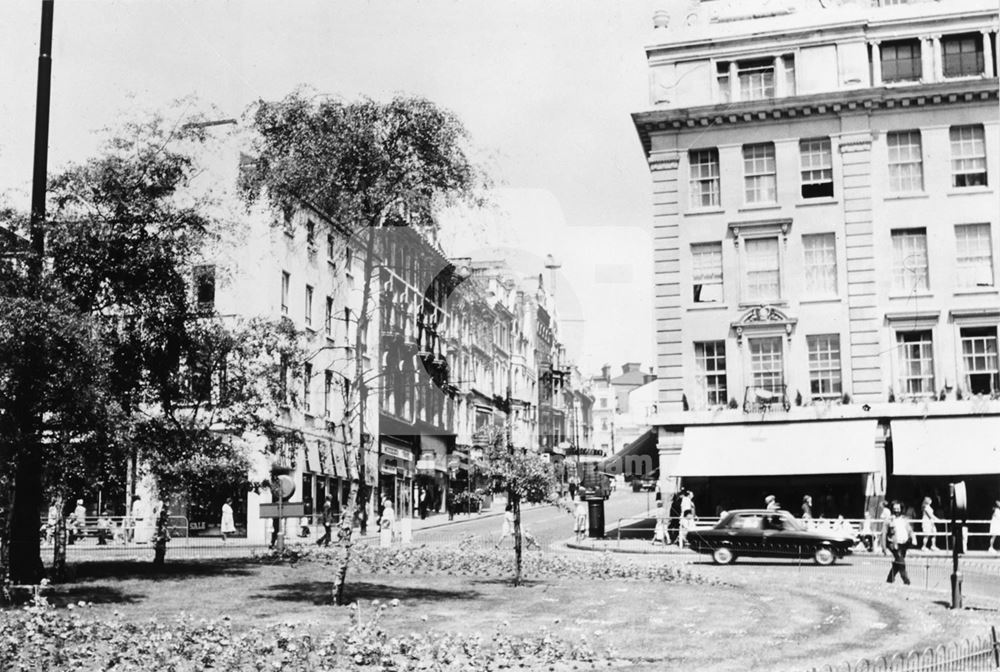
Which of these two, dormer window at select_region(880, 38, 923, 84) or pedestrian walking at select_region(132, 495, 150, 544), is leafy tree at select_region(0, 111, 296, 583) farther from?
dormer window at select_region(880, 38, 923, 84)

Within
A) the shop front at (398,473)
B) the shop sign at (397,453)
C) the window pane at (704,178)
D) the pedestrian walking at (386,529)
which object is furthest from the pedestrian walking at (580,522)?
the shop sign at (397,453)

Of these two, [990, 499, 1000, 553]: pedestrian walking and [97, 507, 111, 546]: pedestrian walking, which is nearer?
[990, 499, 1000, 553]: pedestrian walking

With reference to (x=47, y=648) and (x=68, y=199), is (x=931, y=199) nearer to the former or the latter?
(x=68, y=199)

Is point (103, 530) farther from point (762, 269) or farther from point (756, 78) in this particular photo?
point (756, 78)

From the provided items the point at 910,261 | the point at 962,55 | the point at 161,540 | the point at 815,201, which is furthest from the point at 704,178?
the point at 161,540

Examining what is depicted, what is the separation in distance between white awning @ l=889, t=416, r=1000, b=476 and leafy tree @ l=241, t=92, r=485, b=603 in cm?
2368

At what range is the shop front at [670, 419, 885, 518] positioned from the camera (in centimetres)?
3775

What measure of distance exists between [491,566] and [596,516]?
1280 centimetres

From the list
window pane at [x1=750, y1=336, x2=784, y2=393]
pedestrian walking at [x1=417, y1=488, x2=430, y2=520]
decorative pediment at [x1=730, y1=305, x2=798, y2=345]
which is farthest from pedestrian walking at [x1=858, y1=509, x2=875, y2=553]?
pedestrian walking at [x1=417, y1=488, x2=430, y2=520]

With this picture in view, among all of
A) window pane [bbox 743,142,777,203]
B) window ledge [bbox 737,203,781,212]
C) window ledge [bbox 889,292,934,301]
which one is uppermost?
window pane [bbox 743,142,777,203]

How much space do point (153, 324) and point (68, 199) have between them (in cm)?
309

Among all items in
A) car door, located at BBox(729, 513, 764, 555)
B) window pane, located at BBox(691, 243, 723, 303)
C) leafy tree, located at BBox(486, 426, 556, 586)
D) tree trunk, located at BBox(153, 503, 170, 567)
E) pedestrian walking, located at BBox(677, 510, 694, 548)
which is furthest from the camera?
window pane, located at BBox(691, 243, 723, 303)

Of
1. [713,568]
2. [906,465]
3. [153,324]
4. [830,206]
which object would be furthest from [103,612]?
[830,206]

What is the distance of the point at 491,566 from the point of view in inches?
1061
